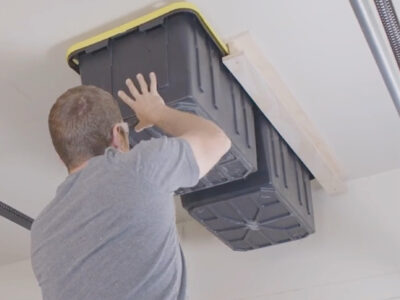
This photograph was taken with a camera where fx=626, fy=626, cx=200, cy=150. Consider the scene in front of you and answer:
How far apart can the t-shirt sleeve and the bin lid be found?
22.0 inches

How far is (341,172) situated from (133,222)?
1.48 meters

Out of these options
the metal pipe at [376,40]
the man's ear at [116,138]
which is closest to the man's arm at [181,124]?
the man's ear at [116,138]

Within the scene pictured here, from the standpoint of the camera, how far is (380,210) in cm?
237

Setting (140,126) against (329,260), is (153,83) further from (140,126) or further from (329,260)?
(329,260)

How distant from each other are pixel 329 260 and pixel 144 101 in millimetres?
1208

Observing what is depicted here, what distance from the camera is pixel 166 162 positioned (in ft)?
3.63

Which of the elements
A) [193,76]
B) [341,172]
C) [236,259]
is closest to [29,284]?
[236,259]

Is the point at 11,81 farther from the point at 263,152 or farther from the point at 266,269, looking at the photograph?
the point at 266,269

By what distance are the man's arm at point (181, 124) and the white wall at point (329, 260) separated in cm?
109

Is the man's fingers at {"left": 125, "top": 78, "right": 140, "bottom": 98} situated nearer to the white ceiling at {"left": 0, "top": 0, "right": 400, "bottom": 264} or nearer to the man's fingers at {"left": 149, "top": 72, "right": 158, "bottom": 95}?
the man's fingers at {"left": 149, "top": 72, "right": 158, "bottom": 95}

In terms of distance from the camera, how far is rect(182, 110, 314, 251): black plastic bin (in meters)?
2.02

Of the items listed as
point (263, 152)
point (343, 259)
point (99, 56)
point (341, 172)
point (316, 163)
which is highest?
point (99, 56)

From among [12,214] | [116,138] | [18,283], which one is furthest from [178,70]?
[18,283]

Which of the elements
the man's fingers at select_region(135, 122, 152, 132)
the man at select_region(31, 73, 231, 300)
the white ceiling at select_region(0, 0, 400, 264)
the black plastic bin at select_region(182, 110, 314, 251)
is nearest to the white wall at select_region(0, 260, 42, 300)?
the white ceiling at select_region(0, 0, 400, 264)
